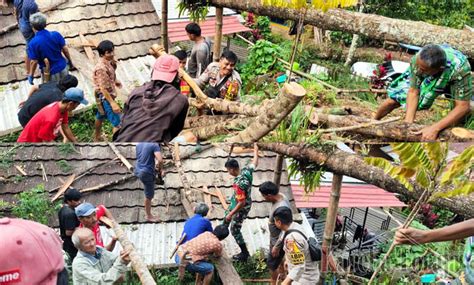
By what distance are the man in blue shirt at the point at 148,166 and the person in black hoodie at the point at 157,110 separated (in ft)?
0.26

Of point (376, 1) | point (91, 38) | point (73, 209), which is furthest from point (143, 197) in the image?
point (376, 1)

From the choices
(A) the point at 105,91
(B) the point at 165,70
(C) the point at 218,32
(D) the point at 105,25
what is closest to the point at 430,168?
(B) the point at 165,70

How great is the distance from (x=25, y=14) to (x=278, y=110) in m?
3.44

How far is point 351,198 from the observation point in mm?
4848

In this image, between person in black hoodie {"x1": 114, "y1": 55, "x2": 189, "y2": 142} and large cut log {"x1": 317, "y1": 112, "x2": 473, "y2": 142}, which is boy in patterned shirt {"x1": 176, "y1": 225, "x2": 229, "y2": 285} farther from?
large cut log {"x1": 317, "y1": 112, "x2": 473, "y2": 142}

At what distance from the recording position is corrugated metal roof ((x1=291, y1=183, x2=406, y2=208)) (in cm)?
447

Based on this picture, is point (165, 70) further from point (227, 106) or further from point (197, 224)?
point (197, 224)

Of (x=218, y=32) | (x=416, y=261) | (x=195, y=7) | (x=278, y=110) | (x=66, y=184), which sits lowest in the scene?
(x=416, y=261)

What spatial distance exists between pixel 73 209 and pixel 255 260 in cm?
129

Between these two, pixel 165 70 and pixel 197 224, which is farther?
pixel 197 224

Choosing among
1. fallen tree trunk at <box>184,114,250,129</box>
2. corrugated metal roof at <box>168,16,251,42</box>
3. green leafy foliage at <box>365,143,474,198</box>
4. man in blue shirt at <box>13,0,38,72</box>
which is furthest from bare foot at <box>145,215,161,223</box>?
corrugated metal roof at <box>168,16,251,42</box>

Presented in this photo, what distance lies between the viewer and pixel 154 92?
3188 mm

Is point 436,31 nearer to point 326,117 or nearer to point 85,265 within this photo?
point 326,117

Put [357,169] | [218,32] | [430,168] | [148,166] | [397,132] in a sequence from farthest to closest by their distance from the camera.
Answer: [218,32], [148,166], [397,132], [357,169], [430,168]
